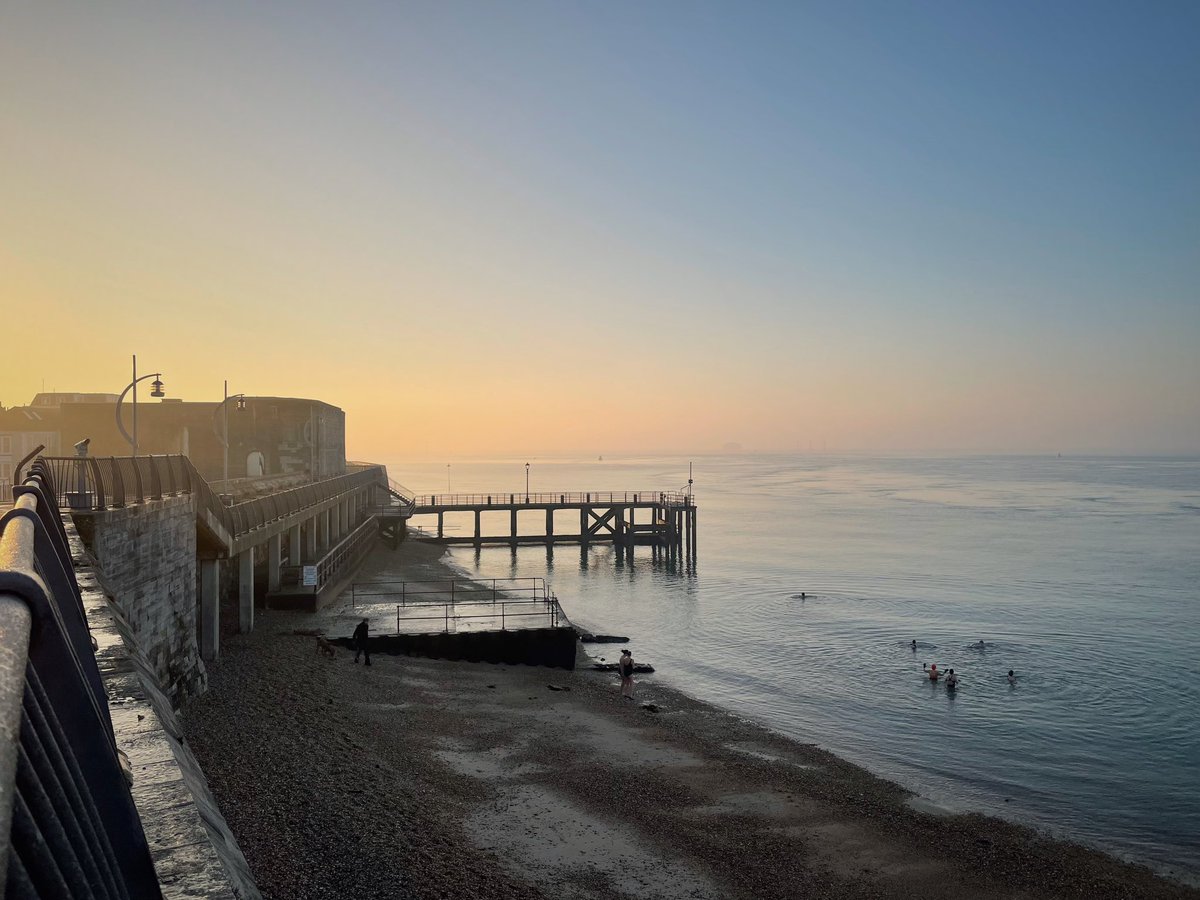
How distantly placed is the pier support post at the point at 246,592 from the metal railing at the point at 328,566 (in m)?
4.60

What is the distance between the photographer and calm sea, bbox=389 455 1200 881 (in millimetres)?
21562

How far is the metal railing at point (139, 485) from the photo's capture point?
14383 millimetres

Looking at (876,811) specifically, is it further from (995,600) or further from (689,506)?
(689,506)

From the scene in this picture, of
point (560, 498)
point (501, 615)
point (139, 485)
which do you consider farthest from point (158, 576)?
point (560, 498)

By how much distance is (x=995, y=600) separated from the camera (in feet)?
154

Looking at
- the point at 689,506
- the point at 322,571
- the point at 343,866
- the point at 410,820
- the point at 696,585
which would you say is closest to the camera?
the point at 343,866

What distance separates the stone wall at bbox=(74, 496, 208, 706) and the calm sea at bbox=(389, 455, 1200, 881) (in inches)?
607

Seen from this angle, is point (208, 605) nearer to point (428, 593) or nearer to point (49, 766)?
point (428, 593)

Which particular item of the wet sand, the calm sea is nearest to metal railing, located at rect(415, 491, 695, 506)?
the calm sea

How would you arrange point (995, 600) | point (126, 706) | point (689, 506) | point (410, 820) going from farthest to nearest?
point (689, 506)
point (995, 600)
point (410, 820)
point (126, 706)

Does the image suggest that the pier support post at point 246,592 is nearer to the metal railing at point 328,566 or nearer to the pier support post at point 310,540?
the metal railing at point 328,566

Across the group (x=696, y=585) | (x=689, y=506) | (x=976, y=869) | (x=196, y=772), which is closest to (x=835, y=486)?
(x=689, y=506)

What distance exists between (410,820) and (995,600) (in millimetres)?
40532

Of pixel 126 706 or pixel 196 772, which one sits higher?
pixel 126 706
